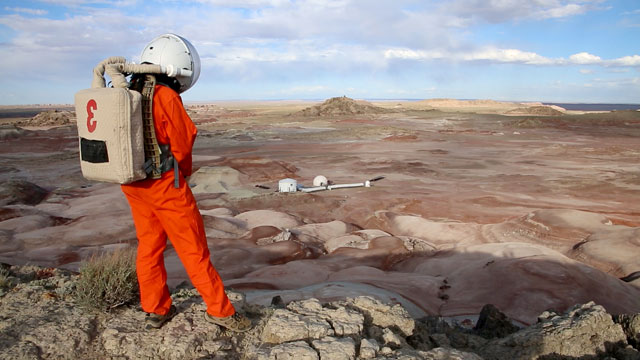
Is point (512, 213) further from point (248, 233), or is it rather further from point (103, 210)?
point (103, 210)

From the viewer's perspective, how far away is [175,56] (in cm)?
304

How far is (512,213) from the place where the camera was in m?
10.2

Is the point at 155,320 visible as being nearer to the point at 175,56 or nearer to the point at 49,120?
the point at 175,56

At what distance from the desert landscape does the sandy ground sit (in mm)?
33

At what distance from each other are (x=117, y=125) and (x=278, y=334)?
5.24 ft

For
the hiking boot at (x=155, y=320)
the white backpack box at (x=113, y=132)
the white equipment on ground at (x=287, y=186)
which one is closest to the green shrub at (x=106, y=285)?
the hiking boot at (x=155, y=320)

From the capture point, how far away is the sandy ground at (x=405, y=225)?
5535 mm

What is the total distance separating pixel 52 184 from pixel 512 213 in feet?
46.2

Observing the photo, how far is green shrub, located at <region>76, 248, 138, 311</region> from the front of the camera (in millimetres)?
3086

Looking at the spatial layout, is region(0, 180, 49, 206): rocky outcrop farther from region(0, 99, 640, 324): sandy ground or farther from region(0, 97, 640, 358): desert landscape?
region(0, 99, 640, 324): sandy ground

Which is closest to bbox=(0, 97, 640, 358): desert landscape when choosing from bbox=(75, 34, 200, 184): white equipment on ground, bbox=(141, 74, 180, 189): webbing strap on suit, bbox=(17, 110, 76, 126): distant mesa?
bbox=(141, 74, 180, 189): webbing strap on suit

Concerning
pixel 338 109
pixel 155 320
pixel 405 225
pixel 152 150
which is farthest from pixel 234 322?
pixel 338 109

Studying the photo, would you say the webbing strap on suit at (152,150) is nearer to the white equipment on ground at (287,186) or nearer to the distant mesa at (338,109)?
the white equipment on ground at (287,186)

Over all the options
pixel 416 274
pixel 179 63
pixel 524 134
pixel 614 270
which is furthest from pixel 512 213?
pixel 524 134
